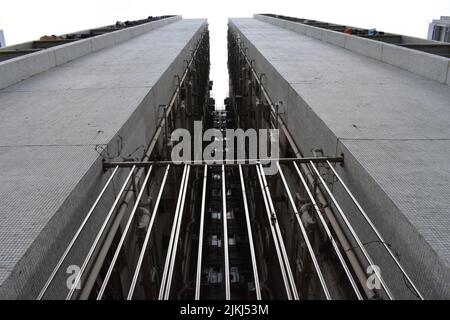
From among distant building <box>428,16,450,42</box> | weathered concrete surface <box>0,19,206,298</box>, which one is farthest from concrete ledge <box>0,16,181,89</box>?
distant building <box>428,16,450,42</box>

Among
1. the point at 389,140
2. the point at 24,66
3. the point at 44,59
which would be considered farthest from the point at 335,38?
the point at 24,66

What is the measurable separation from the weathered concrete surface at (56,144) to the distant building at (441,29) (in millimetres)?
52596

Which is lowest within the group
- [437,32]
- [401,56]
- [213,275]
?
[213,275]

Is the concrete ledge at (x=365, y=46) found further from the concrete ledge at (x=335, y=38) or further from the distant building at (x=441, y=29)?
the distant building at (x=441, y=29)

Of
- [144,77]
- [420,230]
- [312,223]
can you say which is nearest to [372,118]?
[312,223]

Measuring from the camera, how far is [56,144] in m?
4.75

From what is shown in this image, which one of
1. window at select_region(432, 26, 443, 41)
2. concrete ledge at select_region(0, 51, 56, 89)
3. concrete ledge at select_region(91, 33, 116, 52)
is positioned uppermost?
window at select_region(432, 26, 443, 41)

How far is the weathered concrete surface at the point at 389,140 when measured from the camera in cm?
307

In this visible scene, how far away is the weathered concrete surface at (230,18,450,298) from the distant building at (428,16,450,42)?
4947 cm

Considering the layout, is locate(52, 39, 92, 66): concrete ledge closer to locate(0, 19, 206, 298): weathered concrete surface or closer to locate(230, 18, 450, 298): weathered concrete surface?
locate(0, 19, 206, 298): weathered concrete surface

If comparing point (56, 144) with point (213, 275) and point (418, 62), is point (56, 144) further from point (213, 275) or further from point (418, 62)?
point (213, 275)

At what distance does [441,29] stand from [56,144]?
58557 mm

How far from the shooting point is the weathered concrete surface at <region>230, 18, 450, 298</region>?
10.1ft

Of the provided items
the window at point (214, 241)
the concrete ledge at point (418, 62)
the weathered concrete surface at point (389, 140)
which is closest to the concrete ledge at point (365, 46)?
the concrete ledge at point (418, 62)
